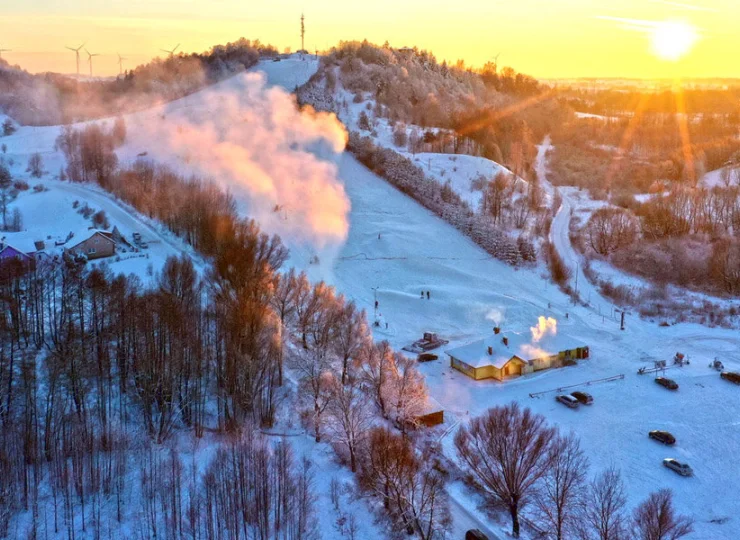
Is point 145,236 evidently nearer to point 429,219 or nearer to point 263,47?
point 429,219

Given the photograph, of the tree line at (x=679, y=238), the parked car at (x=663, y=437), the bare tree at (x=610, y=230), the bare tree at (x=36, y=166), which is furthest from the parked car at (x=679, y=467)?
the bare tree at (x=36, y=166)

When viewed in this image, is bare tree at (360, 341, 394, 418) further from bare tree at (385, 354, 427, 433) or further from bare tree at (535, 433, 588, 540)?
bare tree at (535, 433, 588, 540)

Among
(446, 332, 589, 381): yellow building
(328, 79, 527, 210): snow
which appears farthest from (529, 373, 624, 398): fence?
(328, 79, 527, 210): snow

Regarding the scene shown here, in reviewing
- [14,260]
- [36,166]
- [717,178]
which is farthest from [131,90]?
[717,178]

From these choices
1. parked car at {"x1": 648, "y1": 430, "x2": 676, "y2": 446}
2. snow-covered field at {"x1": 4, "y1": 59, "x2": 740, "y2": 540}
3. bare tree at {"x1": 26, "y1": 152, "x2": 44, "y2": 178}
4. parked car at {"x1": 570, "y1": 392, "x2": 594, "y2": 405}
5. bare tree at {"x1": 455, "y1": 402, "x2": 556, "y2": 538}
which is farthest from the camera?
bare tree at {"x1": 26, "y1": 152, "x2": 44, "y2": 178}

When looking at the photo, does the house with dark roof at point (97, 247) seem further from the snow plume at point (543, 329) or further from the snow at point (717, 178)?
the snow at point (717, 178)
